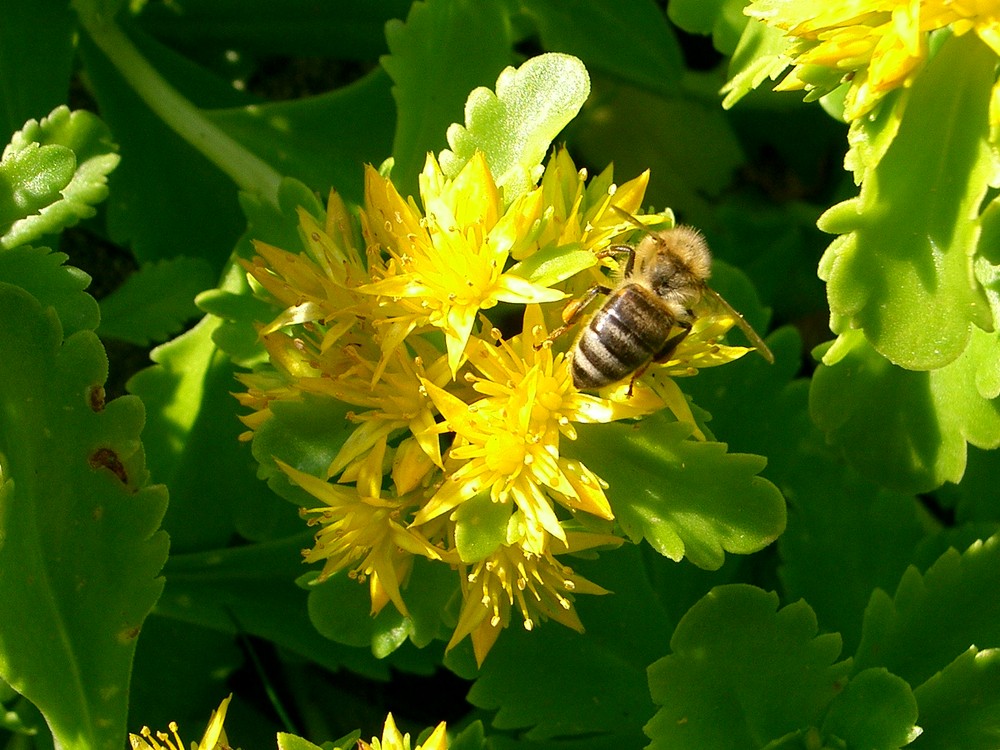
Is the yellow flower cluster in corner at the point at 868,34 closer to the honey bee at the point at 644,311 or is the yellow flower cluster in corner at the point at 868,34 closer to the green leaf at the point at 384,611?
the honey bee at the point at 644,311

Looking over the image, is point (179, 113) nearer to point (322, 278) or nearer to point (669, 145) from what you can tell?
point (322, 278)

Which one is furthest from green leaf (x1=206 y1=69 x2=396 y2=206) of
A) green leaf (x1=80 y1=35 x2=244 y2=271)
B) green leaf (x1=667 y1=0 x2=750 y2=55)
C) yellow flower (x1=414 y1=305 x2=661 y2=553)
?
yellow flower (x1=414 y1=305 x2=661 y2=553)

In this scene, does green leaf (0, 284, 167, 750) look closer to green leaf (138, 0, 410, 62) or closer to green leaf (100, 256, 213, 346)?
green leaf (100, 256, 213, 346)

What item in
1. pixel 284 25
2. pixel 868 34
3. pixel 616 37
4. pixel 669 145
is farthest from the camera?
pixel 669 145

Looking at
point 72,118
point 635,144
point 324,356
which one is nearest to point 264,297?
point 324,356

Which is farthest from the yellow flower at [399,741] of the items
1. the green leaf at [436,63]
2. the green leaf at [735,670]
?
the green leaf at [436,63]

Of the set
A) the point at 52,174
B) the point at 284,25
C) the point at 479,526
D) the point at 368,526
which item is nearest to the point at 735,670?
the point at 479,526
